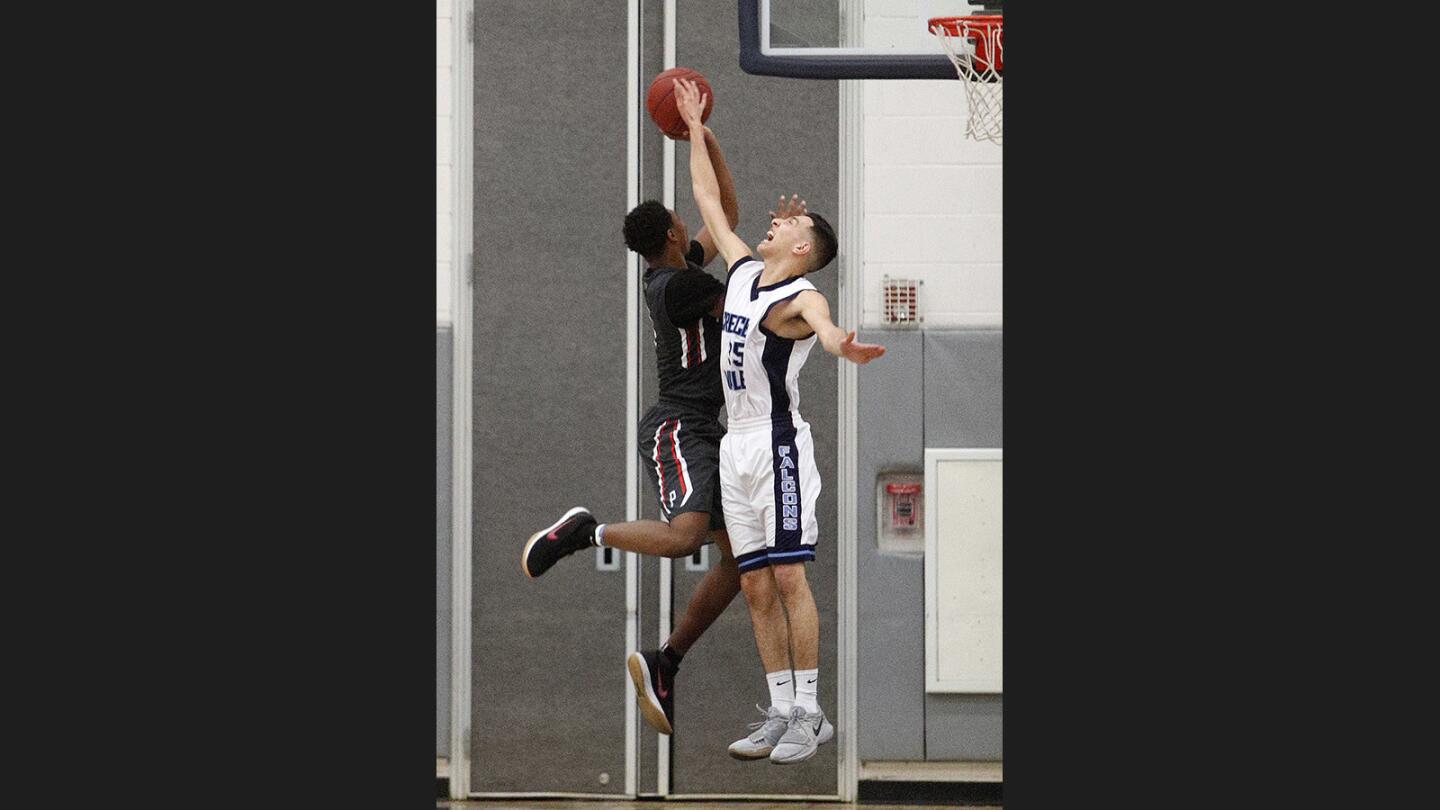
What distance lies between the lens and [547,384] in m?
6.37

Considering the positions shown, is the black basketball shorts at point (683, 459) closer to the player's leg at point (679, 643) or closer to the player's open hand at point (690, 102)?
the player's leg at point (679, 643)

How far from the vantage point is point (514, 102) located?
6312 millimetres

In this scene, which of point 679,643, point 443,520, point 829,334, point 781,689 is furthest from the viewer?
point 443,520

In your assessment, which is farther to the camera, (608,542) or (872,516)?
(872,516)

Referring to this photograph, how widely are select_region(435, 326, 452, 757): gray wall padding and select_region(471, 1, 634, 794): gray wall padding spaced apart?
0.10 metres

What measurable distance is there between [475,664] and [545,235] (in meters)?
1.54

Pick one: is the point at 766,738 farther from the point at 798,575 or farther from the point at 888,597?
the point at 888,597

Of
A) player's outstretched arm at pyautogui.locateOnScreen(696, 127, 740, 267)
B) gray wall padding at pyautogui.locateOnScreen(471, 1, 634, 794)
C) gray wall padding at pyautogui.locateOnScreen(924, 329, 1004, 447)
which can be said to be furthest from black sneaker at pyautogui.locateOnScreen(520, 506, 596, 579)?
gray wall padding at pyautogui.locateOnScreen(924, 329, 1004, 447)

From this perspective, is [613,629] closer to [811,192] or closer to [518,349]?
[518,349]

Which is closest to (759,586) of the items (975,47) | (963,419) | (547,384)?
(963,419)

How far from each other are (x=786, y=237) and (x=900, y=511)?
137 centimetres

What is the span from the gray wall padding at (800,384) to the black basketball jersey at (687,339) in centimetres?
74

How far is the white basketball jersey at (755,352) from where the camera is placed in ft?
17.4

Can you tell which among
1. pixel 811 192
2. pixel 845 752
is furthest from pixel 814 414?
pixel 845 752
